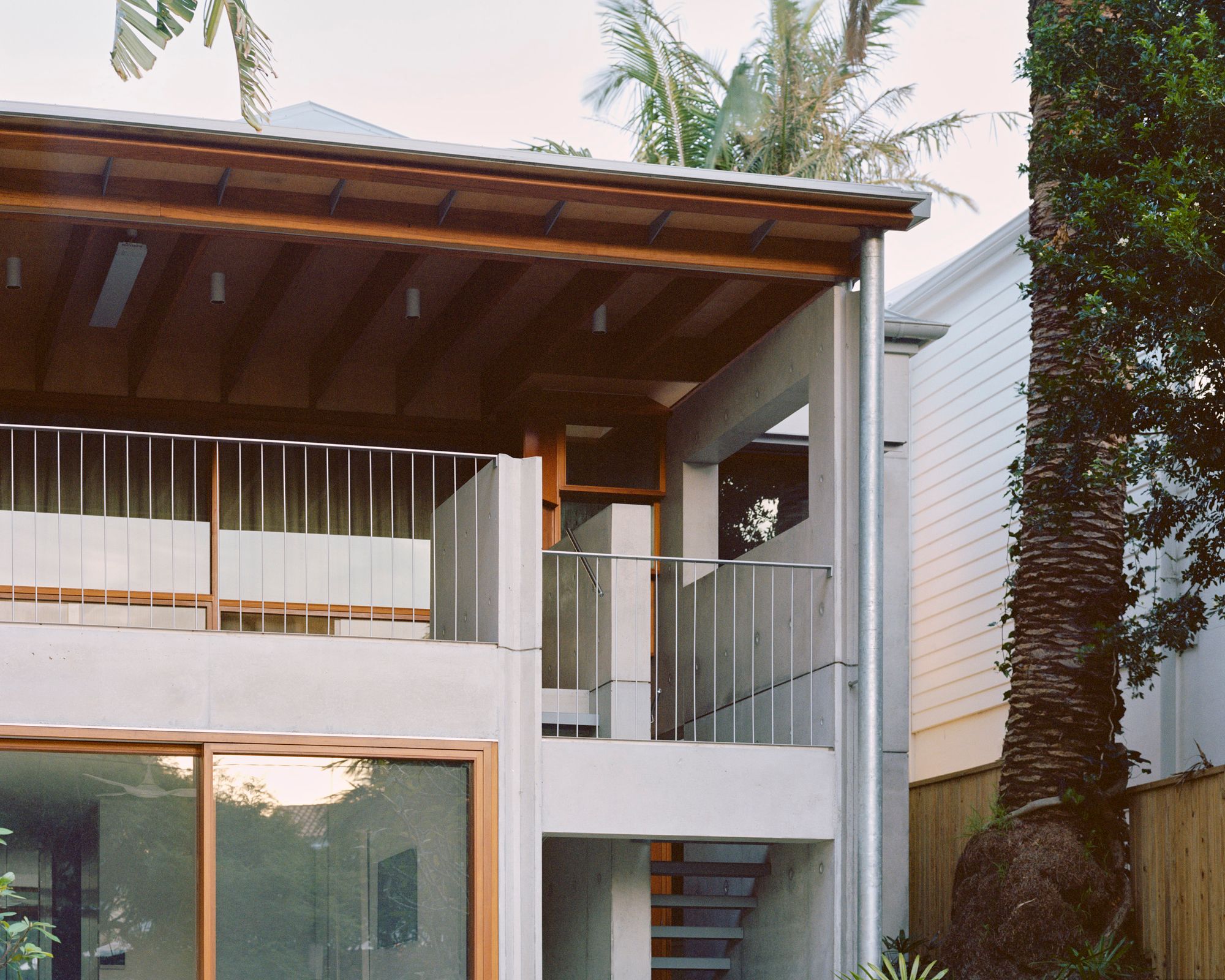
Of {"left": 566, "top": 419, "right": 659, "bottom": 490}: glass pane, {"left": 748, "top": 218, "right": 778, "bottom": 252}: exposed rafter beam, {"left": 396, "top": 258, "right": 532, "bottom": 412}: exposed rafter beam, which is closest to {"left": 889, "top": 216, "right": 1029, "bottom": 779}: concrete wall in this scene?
{"left": 566, "top": 419, "right": 659, "bottom": 490}: glass pane

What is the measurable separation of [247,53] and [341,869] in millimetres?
4066

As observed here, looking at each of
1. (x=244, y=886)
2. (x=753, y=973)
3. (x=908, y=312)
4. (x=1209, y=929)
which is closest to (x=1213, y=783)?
(x=1209, y=929)

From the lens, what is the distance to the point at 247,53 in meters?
7.27

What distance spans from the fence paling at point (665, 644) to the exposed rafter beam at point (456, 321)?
5.49ft

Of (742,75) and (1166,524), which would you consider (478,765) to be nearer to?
(1166,524)

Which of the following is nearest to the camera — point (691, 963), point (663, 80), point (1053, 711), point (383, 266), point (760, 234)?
point (1053, 711)

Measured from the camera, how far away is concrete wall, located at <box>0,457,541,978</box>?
25.9 ft

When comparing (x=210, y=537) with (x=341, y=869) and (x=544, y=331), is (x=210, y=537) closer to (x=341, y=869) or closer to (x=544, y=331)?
(x=544, y=331)

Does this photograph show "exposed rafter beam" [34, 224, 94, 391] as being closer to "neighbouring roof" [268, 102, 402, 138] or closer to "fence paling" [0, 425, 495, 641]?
"fence paling" [0, 425, 495, 641]

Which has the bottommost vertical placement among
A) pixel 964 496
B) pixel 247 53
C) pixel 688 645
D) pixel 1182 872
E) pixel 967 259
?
pixel 1182 872

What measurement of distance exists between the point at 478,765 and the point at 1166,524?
3.75 m

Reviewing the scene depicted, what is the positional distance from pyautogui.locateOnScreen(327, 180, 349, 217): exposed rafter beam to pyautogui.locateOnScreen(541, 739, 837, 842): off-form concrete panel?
311 cm

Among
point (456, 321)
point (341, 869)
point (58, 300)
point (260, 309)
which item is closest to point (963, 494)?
point (456, 321)

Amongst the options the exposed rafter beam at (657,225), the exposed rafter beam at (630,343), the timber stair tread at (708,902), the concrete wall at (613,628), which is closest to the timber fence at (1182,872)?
the timber stair tread at (708,902)
